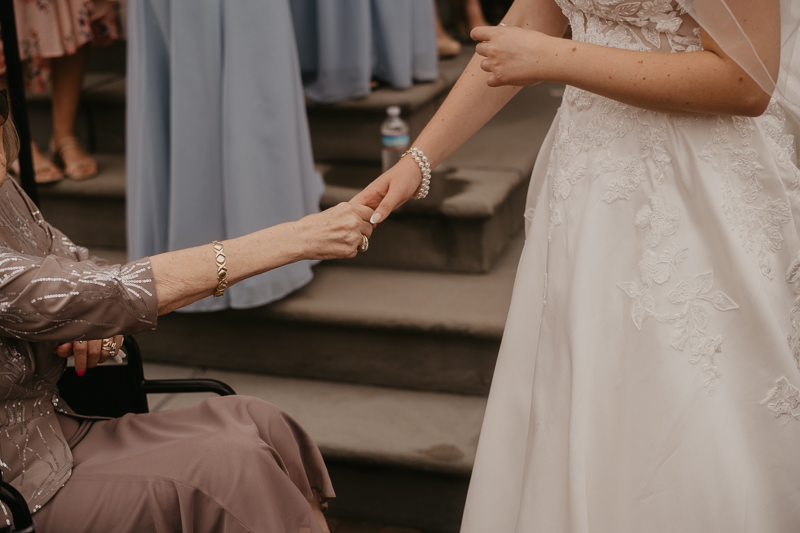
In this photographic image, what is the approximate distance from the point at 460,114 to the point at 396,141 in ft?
4.59

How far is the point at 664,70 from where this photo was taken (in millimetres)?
1128

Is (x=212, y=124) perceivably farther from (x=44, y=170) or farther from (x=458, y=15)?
(x=458, y=15)

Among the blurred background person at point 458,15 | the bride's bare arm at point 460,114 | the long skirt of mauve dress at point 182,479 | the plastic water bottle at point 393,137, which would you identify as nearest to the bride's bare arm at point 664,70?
the bride's bare arm at point 460,114

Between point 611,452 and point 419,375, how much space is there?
1.34 metres

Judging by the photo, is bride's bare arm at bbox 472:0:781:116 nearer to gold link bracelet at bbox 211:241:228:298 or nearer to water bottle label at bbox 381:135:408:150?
gold link bracelet at bbox 211:241:228:298

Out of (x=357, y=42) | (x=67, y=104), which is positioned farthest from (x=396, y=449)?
(x=67, y=104)

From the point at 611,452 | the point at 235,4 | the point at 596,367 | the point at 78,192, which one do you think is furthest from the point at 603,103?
the point at 78,192

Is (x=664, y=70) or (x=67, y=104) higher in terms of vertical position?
(x=664, y=70)

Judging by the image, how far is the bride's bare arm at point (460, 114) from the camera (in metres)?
1.50

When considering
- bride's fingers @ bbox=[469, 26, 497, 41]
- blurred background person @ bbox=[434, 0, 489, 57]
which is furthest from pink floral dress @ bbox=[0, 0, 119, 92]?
bride's fingers @ bbox=[469, 26, 497, 41]

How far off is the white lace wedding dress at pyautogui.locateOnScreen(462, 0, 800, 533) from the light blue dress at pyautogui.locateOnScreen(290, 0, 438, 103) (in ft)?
5.91

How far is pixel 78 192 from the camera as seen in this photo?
2979 mm

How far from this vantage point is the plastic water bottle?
2.94m

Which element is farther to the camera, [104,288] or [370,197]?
[370,197]
